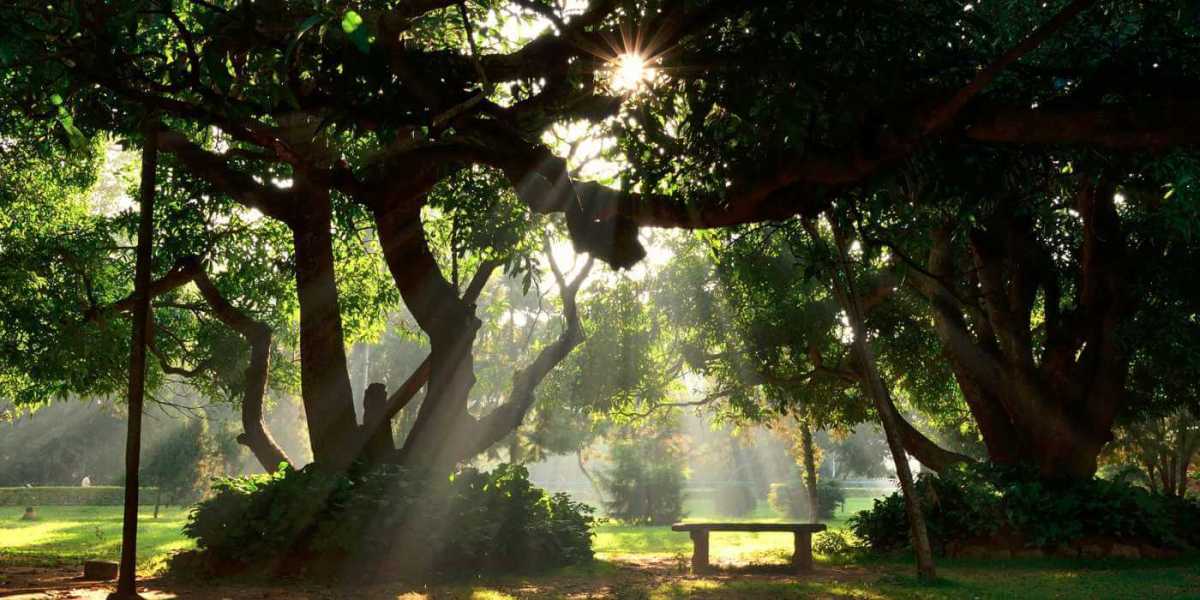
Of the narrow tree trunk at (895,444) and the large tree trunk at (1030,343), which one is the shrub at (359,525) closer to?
the narrow tree trunk at (895,444)

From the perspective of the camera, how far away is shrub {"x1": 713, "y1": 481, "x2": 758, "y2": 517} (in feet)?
171

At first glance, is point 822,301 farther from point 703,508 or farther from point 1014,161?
point 703,508

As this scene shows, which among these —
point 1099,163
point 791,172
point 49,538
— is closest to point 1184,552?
point 1099,163

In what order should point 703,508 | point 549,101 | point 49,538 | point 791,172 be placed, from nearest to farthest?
1. point 791,172
2. point 549,101
3. point 49,538
4. point 703,508

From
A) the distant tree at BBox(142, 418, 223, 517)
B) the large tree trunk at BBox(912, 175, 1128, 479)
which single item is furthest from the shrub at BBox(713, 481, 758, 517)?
the large tree trunk at BBox(912, 175, 1128, 479)

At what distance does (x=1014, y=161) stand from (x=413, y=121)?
5.72 meters

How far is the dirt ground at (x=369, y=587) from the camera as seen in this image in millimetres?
10148

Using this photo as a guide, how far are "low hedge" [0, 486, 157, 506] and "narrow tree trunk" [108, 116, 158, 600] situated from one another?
1507 inches

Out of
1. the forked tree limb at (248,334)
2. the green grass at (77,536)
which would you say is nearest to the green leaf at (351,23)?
the green grass at (77,536)

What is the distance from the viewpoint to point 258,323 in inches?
655

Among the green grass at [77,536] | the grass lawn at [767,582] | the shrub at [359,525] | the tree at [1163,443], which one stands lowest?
the green grass at [77,536]

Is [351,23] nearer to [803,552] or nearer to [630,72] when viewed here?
[630,72]

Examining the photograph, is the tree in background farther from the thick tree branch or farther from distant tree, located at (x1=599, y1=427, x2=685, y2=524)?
the thick tree branch

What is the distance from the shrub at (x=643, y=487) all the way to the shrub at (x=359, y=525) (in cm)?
2380
